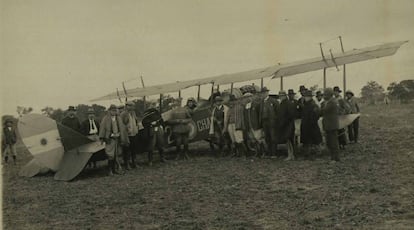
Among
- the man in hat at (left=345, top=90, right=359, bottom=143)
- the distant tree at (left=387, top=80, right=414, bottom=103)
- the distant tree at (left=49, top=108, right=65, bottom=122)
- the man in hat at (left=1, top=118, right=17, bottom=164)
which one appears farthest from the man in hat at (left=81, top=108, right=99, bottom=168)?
the distant tree at (left=387, top=80, right=414, bottom=103)

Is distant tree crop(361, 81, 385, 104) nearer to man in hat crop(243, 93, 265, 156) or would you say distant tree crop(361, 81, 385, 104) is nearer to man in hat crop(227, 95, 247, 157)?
man in hat crop(227, 95, 247, 157)

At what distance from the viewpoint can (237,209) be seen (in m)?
6.02

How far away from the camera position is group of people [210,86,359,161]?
8.84 metres

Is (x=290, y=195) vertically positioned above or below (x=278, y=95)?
below

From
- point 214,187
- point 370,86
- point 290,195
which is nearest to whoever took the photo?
point 290,195

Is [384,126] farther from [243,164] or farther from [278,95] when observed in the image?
[243,164]

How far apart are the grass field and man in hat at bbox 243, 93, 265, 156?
546 mm

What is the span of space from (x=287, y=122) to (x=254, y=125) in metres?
0.84

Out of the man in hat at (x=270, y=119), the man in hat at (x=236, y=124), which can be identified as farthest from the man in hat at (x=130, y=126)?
the man in hat at (x=270, y=119)

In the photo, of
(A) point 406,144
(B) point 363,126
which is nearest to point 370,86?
(B) point 363,126

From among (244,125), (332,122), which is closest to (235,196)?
(332,122)

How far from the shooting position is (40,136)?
948 cm

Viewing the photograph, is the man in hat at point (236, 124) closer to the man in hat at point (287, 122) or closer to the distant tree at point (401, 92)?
the man in hat at point (287, 122)

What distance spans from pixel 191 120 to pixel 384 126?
644cm
